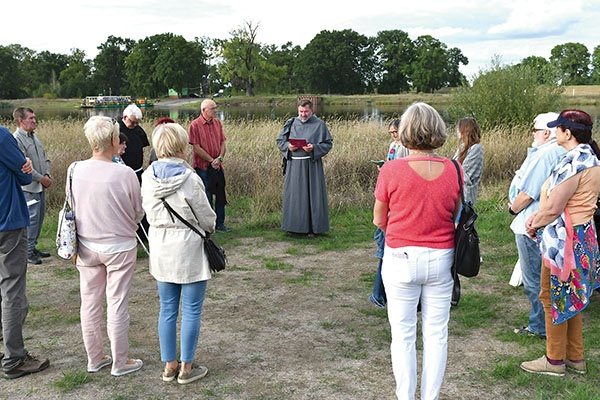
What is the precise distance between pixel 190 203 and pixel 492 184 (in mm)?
9813

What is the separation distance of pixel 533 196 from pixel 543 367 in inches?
48.3

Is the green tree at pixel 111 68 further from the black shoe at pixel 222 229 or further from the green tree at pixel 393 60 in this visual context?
the black shoe at pixel 222 229

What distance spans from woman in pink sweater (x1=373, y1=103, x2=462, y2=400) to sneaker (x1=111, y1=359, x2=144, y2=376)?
6.49 feet

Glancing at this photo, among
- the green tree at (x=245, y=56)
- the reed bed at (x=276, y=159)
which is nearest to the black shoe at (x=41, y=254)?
the reed bed at (x=276, y=159)

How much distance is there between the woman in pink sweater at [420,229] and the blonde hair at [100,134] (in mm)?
1856

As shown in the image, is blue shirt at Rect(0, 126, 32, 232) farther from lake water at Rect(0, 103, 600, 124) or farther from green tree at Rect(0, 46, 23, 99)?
green tree at Rect(0, 46, 23, 99)

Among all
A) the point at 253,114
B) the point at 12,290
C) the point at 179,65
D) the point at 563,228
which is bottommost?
the point at 12,290

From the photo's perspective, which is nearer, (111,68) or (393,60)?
(393,60)

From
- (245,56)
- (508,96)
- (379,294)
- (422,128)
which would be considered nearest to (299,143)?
(379,294)

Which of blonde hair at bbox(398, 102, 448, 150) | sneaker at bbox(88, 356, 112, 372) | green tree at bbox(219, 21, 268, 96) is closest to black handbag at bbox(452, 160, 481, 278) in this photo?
blonde hair at bbox(398, 102, 448, 150)

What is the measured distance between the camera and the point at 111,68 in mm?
102438

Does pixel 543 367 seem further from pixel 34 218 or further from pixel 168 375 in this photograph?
pixel 34 218

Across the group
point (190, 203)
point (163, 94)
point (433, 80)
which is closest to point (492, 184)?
point (190, 203)

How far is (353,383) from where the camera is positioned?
3.92 meters
